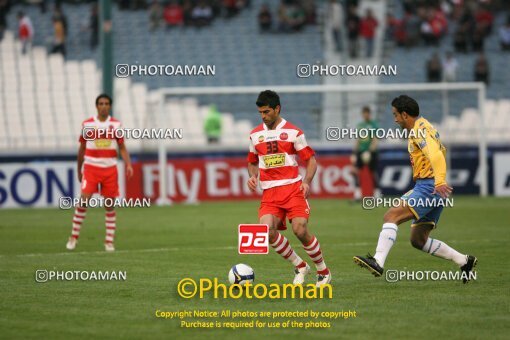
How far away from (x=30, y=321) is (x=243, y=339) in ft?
7.20

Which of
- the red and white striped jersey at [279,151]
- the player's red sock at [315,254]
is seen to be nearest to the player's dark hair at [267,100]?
the red and white striped jersey at [279,151]

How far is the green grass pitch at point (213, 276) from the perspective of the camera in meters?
A: 9.54

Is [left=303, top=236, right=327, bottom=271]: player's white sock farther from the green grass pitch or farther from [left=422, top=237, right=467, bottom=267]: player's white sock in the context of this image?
[left=422, top=237, right=467, bottom=267]: player's white sock

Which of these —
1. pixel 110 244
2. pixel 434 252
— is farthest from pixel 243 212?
pixel 434 252

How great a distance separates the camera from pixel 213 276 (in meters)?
13.2

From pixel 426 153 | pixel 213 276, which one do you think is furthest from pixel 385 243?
pixel 213 276

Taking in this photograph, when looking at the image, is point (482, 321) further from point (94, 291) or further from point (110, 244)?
point (110, 244)

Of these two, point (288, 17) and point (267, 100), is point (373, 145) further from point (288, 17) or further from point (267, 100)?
point (267, 100)

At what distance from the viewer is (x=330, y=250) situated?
16.6 meters

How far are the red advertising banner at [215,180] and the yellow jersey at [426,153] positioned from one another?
16629 millimetres

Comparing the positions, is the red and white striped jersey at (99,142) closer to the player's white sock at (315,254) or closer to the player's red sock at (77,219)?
the player's red sock at (77,219)

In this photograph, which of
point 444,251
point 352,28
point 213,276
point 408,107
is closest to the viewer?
point 408,107

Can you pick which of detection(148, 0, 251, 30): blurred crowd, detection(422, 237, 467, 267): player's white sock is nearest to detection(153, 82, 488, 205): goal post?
detection(148, 0, 251, 30): blurred crowd

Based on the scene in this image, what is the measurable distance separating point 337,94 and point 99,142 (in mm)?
→ 15454
